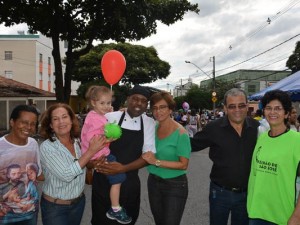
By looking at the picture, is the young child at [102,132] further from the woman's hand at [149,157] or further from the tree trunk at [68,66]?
the tree trunk at [68,66]

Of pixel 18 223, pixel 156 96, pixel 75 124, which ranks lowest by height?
pixel 18 223

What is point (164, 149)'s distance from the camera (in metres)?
3.53

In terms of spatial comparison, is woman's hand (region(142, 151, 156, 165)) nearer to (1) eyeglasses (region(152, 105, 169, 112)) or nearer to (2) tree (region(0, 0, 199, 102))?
(1) eyeglasses (region(152, 105, 169, 112))

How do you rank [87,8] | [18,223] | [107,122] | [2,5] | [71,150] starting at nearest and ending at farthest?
[18,223] < [71,150] < [107,122] < [2,5] < [87,8]

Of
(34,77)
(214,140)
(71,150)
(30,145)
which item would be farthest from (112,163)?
(34,77)

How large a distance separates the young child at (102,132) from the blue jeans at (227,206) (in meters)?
0.89

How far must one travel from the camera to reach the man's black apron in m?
3.36

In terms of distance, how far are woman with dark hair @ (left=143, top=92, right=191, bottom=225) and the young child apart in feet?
1.24

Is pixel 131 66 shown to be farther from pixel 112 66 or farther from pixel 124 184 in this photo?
pixel 124 184

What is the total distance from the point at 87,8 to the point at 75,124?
47.0 ft

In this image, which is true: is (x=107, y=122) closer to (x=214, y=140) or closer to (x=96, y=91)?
(x=96, y=91)

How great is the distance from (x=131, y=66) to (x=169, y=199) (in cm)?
3766

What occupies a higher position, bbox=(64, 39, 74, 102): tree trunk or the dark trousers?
bbox=(64, 39, 74, 102): tree trunk

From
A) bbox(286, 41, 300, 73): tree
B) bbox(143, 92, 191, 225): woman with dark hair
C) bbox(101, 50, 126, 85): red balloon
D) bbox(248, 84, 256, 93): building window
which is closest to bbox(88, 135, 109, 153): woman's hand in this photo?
bbox(143, 92, 191, 225): woman with dark hair
